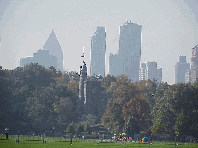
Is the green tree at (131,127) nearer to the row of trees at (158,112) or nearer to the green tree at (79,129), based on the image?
the row of trees at (158,112)

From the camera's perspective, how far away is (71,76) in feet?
582

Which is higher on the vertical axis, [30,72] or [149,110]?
[30,72]

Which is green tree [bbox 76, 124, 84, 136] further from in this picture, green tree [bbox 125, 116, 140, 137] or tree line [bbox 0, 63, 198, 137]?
green tree [bbox 125, 116, 140, 137]

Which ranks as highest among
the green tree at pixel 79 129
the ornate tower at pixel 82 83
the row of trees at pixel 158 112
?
the ornate tower at pixel 82 83

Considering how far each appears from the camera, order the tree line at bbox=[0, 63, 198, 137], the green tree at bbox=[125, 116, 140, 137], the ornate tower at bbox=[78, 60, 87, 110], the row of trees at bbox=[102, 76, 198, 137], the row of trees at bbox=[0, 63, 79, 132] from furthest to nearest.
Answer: the ornate tower at bbox=[78, 60, 87, 110]
the row of trees at bbox=[0, 63, 79, 132]
the green tree at bbox=[125, 116, 140, 137]
the tree line at bbox=[0, 63, 198, 137]
the row of trees at bbox=[102, 76, 198, 137]

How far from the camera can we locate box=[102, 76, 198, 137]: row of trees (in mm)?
82750

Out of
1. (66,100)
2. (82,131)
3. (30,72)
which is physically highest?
(30,72)

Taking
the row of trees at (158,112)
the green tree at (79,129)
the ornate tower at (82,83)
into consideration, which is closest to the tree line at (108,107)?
the row of trees at (158,112)

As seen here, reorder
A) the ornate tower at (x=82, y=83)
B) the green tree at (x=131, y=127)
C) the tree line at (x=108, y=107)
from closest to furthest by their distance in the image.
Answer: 1. the tree line at (x=108, y=107)
2. the green tree at (x=131, y=127)
3. the ornate tower at (x=82, y=83)

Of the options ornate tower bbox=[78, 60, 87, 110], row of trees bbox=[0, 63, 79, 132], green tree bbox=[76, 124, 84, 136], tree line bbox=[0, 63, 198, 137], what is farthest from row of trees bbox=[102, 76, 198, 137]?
ornate tower bbox=[78, 60, 87, 110]

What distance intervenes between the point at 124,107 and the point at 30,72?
40.3m

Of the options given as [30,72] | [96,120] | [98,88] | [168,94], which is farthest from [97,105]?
[168,94]

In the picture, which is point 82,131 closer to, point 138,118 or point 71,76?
point 138,118

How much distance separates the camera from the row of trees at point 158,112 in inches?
3258
